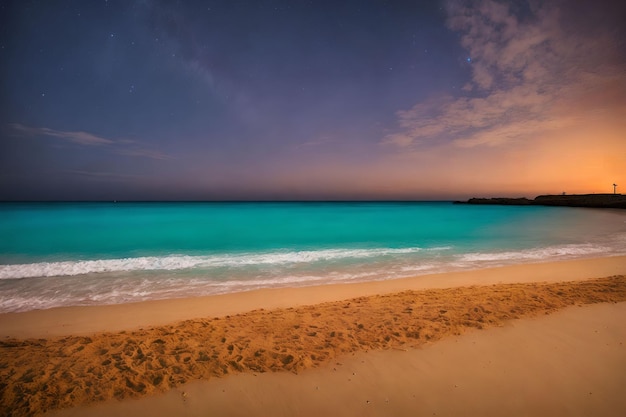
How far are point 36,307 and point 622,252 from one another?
82.0ft

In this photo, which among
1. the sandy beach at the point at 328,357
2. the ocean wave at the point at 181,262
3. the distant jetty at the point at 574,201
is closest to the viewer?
the sandy beach at the point at 328,357

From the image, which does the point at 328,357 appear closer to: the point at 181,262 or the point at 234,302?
the point at 234,302

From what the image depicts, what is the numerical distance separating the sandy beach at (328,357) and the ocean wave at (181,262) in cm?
583

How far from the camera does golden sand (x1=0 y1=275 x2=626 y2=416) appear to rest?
13.4 feet

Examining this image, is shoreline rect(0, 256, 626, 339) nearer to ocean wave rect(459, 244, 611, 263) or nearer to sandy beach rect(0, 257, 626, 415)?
sandy beach rect(0, 257, 626, 415)

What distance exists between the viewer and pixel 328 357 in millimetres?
4809

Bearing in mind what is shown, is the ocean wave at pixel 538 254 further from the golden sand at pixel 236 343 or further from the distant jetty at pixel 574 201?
the distant jetty at pixel 574 201

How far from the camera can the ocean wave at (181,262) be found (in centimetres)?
1263

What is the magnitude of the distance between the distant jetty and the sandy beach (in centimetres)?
9350

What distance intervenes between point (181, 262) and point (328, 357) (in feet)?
38.7

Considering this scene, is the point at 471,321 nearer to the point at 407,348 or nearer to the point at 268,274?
the point at 407,348

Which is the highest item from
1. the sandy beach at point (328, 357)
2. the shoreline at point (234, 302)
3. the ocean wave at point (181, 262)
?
the sandy beach at point (328, 357)

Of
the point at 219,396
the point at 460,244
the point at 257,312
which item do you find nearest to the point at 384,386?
the point at 219,396

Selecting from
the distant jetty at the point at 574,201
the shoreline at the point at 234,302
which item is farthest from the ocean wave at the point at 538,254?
the distant jetty at the point at 574,201
